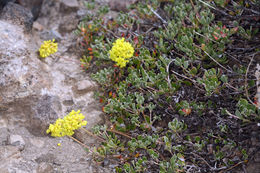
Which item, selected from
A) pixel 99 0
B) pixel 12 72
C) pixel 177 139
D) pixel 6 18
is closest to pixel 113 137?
pixel 177 139

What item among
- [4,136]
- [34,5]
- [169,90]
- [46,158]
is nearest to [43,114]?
[4,136]

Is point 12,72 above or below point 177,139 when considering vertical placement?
above

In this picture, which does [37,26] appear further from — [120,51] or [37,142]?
[37,142]

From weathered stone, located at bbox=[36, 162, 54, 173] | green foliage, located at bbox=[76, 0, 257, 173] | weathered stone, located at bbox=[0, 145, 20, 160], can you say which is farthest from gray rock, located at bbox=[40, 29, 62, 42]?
weathered stone, located at bbox=[36, 162, 54, 173]

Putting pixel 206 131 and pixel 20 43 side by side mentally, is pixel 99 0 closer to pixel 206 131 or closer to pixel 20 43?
pixel 20 43

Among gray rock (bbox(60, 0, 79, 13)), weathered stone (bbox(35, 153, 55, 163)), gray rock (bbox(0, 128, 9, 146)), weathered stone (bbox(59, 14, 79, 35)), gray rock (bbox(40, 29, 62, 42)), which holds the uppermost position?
gray rock (bbox(60, 0, 79, 13))

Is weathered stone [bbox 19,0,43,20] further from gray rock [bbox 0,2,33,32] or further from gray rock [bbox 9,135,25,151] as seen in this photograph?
gray rock [bbox 9,135,25,151]
